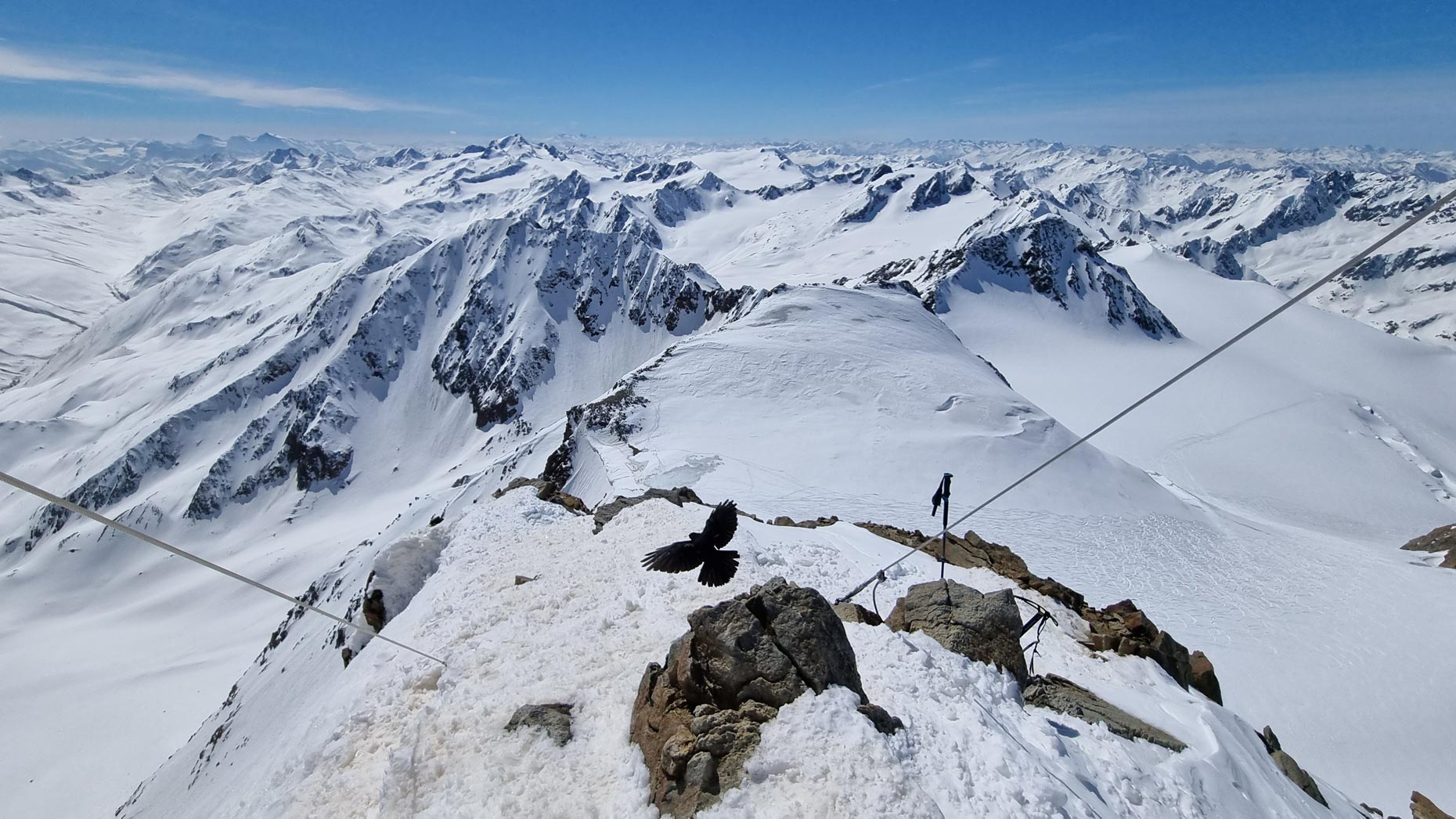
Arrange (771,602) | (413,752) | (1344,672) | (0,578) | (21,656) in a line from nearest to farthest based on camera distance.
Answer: (771,602) < (413,752) < (1344,672) < (21,656) < (0,578)

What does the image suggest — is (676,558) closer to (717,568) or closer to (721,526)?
(717,568)

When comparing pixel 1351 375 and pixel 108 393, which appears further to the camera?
pixel 108 393

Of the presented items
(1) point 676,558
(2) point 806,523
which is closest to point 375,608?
(1) point 676,558

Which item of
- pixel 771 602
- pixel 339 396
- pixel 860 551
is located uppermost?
pixel 771 602

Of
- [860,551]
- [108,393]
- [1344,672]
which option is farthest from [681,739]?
[108,393]

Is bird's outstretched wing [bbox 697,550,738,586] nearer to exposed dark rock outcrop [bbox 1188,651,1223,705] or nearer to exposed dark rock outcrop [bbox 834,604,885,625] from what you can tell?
exposed dark rock outcrop [bbox 834,604,885,625]

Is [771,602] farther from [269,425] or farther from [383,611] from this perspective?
[269,425]

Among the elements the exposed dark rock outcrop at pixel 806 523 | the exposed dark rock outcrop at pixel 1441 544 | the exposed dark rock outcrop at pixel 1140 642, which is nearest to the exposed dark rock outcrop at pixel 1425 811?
the exposed dark rock outcrop at pixel 1140 642

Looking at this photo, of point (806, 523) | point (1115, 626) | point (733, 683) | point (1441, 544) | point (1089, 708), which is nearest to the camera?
point (733, 683)
